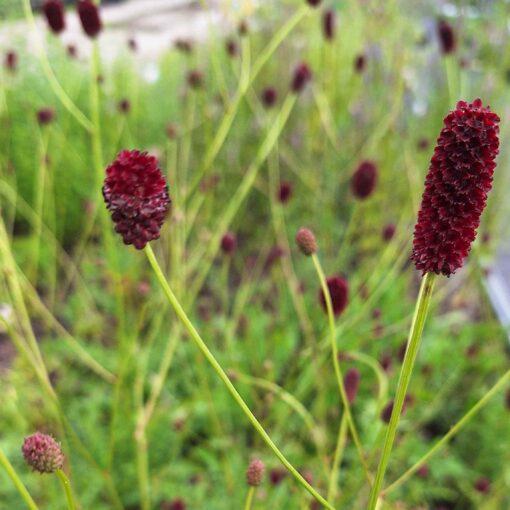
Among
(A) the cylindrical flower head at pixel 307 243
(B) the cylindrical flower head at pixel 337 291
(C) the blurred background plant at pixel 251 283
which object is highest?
(A) the cylindrical flower head at pixel 307 243

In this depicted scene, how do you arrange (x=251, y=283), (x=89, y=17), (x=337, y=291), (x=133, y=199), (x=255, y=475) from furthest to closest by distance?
(x=251, y=283), (x=89, y=17), (x=337, y=291), (x=255, y=475), (x=133, y=199)

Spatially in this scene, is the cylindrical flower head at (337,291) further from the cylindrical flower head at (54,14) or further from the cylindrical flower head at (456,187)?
the cylindrical flower head at (54,14)

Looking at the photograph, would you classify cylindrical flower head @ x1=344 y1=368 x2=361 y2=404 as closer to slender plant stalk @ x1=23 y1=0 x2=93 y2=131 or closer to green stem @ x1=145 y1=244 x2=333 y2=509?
green stem @ x1=145 y1=244 x2=333 y2=509

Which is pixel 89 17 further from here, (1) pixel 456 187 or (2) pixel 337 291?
(1) pixel 456 187

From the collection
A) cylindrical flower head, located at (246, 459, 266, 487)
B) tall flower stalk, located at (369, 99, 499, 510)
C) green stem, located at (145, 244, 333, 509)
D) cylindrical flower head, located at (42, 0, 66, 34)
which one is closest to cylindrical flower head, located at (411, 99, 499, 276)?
tall flower stalk, located at (369, 99, 499, 510)

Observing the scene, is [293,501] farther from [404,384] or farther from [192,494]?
[404,384]

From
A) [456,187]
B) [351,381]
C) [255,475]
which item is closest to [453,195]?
[456,187]

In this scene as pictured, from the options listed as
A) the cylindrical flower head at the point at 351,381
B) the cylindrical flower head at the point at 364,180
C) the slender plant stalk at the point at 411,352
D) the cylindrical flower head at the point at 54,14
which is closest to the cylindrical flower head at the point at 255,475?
the slender plant stalk at the point at 411,352
